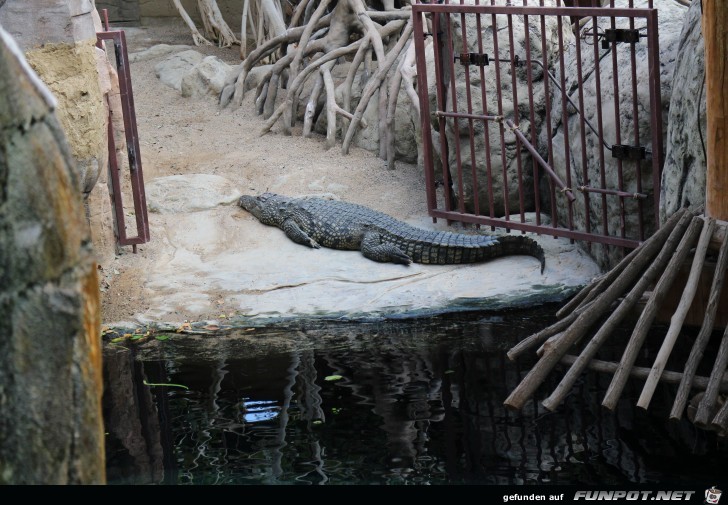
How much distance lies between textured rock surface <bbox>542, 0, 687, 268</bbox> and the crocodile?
0.57 m

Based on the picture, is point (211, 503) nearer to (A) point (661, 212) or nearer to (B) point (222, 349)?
(B) point (222, 349)

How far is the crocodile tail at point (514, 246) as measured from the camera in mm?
8141

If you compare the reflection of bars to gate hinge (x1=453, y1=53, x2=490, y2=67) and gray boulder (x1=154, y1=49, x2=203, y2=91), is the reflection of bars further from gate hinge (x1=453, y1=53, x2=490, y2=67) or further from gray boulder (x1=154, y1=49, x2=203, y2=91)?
Result: gray boulder (x1=154, y1=49, x2=203, y2=91)

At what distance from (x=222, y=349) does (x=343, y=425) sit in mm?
1650

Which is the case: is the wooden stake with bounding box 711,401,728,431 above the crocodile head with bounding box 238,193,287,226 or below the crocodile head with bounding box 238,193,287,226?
below

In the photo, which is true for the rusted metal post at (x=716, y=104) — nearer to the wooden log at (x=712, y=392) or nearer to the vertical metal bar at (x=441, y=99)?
the wooden log at (x=712, y=392)

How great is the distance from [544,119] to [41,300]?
22.3ft

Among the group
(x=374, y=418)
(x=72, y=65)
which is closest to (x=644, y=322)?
(x=374, y=418)

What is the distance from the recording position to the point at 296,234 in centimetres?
890

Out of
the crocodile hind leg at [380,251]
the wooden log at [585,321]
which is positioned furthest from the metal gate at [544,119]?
the wooden log at [585,321]

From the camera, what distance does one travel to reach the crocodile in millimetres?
8188

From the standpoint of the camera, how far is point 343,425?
213 inches

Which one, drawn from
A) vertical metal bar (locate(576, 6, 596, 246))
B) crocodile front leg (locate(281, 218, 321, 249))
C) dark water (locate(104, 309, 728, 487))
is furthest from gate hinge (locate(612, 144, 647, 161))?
crocodile front leg (locate(281, 218, 321, 249))

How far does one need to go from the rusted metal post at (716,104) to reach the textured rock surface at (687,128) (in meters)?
0.51
